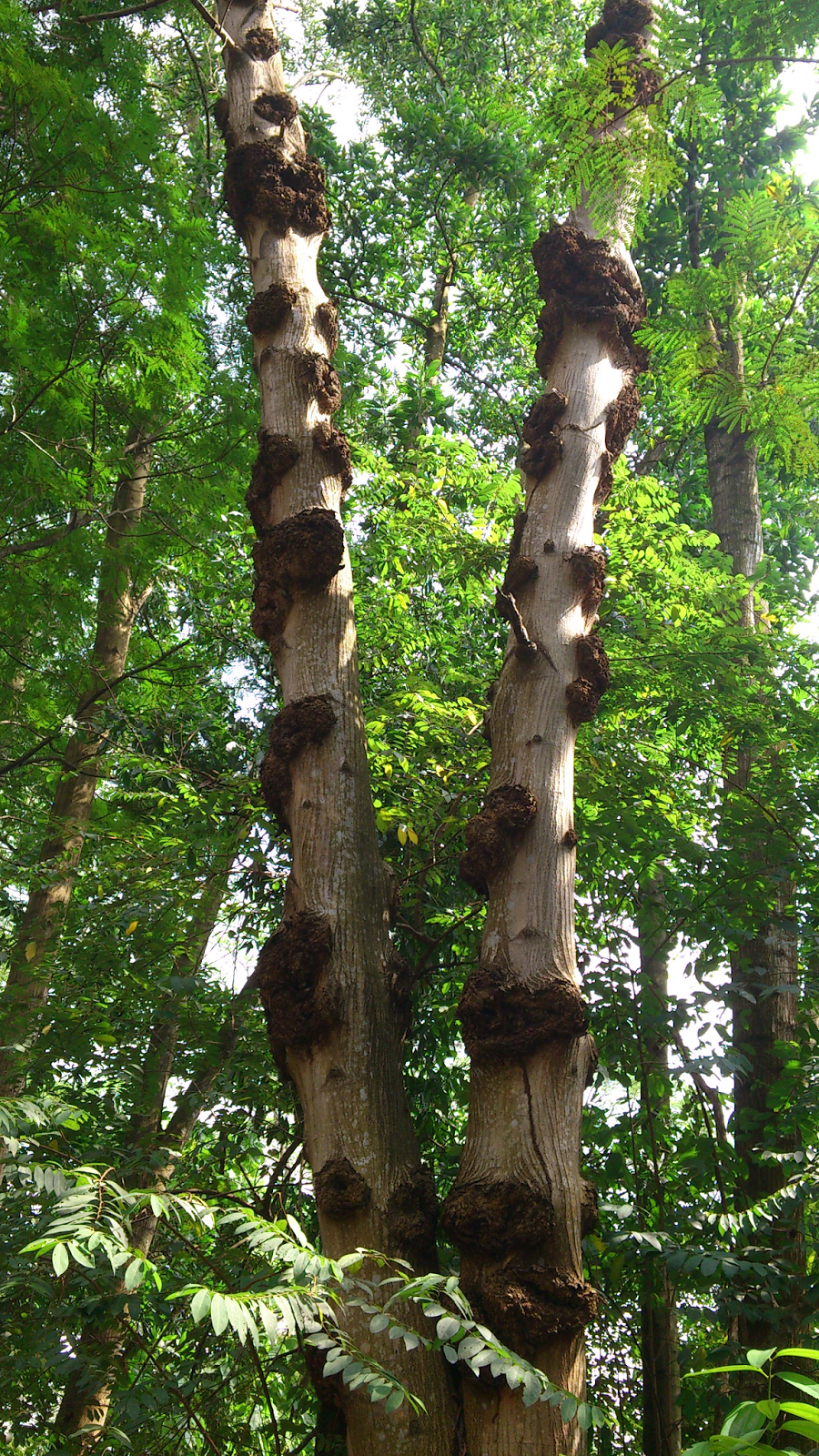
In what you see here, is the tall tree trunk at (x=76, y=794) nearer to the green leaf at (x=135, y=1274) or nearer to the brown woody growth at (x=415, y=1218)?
the brown woody growth at (x=415, y=1218)

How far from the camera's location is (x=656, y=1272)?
9.20 ft

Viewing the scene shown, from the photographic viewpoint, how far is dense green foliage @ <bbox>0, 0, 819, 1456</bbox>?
2611 mm

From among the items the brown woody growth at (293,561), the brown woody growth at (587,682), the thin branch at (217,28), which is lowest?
the brown woody growth at (587,682)

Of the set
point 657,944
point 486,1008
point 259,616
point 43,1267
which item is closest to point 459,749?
point 657,944

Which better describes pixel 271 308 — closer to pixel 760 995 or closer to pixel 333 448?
pixel 333 448

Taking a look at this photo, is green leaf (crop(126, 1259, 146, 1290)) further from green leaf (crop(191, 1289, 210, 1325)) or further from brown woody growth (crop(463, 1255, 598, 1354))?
brown woody growth (crop(463, 1255, 598, 1354))

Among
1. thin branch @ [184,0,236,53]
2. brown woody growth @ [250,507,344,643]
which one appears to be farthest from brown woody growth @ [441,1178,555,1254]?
thin branch @ [184,0,236,53]

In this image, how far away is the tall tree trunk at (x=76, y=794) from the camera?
3.88m

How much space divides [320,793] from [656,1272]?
5.64ft

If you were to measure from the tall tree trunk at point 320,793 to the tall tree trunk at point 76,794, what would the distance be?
Result: 149 centimetres

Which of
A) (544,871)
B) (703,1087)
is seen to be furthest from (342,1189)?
(703,1087)

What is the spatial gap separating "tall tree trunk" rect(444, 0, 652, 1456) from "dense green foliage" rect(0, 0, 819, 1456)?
0.26 metres

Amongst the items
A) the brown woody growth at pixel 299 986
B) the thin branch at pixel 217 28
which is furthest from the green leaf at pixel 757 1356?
the thin branch at pixel 217 28

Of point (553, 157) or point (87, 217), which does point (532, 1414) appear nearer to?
point (553, 157)
